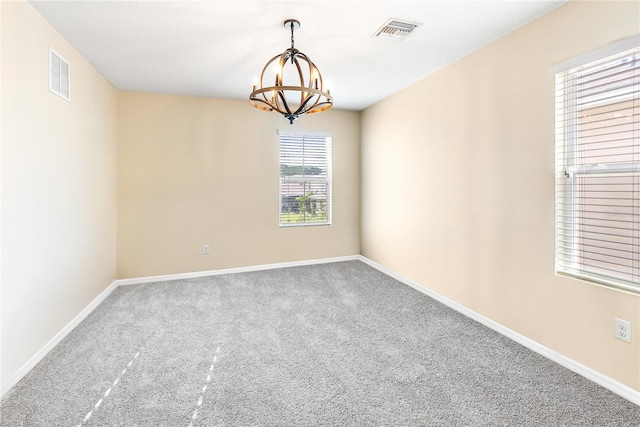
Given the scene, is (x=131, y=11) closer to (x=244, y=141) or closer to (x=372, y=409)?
(x=244, y=141)

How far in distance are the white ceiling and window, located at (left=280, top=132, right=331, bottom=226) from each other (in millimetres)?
1343

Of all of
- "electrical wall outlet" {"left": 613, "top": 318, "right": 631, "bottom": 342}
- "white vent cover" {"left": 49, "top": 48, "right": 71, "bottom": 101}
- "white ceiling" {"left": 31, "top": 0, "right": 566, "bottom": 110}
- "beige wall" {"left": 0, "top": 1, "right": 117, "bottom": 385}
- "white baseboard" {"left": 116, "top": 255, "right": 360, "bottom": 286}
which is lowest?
"white baseboard" {"left": 116, "top": 255, "right": 360, "bottom": 286}

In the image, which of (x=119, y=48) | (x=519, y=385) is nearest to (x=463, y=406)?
(x=519, y=385)

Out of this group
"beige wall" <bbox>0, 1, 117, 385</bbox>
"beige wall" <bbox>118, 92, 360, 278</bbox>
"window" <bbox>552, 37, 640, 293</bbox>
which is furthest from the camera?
"beige wall" <bbox>118, 92, 360, 278</bbox>

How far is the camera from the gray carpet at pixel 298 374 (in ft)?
5.56

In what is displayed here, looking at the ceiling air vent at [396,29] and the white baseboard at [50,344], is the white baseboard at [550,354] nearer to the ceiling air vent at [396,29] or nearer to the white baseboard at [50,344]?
the ceiling air vent at [396,29]

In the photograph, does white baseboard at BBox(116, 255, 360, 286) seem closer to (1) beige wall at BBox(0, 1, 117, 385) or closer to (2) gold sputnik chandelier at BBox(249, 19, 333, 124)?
(1) beige wall at BBox(0, 1, 117, 385)

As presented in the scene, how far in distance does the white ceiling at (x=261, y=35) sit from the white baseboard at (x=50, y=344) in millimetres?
2349

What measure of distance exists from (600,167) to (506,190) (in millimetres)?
656

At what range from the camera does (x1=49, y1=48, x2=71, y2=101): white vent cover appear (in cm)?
237

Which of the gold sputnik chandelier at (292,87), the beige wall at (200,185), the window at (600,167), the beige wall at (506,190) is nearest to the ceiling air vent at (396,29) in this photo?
the gold sputnik chandelier at (292,87)

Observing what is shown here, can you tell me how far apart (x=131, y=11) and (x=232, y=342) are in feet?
8.17

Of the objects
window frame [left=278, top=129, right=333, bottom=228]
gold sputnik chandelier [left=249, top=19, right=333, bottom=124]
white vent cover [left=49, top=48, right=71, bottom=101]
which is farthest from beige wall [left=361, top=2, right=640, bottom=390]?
white vent cover [left=49, top=48, right=71, bottom=101]

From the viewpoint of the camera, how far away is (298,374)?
81.6 inches
